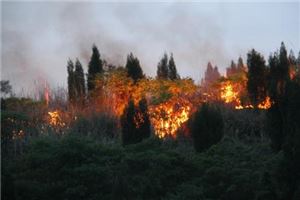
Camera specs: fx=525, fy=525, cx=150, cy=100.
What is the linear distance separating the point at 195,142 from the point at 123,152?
2.61m

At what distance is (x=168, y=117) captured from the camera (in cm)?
1617

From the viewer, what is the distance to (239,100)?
696 inches

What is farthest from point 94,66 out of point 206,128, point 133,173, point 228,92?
point 133,173

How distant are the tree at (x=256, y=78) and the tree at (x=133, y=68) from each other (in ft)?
12.6

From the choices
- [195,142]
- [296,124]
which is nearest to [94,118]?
[195,142]

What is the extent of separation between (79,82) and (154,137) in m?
8.42

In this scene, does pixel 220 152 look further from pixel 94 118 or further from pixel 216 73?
pixel 216 73

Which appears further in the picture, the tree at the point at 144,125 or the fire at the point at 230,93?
the fire at the point at 230,93

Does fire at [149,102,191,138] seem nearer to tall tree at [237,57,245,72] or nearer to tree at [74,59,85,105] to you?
tree at [74,59,85,105]

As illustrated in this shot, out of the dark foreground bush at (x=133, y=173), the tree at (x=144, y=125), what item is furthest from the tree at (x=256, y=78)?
the dark foreground bush at (x=133, y=173)

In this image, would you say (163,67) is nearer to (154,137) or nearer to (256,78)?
(256,78)

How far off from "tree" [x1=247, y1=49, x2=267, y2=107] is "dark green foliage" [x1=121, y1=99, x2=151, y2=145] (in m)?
4.47

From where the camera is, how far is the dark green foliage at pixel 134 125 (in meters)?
13.7

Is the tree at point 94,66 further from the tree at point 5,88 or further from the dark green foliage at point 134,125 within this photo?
the dark green foliage at point 134,125
